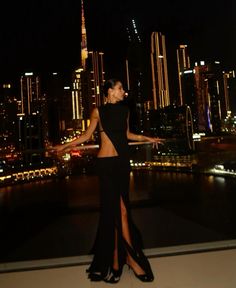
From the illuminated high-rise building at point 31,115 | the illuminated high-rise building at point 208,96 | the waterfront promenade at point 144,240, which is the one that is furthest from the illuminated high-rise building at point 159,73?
A: the illuminated high-rise building at point 31,115

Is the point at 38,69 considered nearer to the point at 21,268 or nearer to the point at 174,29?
the point at 174,29

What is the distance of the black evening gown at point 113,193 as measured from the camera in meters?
1.74

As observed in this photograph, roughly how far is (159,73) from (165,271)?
210 inches

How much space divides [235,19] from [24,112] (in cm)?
352

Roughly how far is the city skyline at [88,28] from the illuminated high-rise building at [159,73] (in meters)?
1.06

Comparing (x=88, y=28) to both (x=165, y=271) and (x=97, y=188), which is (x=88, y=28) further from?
(x=165, y=271)

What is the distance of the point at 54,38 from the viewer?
458 cm

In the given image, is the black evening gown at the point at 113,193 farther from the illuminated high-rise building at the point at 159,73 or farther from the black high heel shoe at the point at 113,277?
the illuminated high-rise building at the point at 159,73

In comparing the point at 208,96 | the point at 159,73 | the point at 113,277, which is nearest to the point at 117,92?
the point at 113,277

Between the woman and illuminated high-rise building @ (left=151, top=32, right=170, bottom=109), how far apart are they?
399 cm

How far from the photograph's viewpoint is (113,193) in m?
1.75

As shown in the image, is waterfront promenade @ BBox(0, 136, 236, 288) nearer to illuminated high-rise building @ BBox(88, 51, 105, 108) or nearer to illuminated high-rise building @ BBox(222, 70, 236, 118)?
illuminated high-rise building @ BBox(222, 70, 236, 118)

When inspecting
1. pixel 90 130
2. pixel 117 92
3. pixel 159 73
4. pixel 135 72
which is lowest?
pixel 90 130

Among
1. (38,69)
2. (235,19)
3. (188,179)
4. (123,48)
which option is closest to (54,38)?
(38,69)
